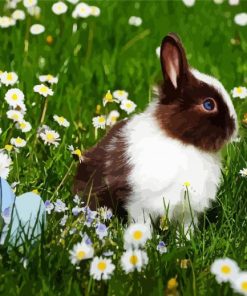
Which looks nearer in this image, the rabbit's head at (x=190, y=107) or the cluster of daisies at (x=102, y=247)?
the cluster of daisies at (x=102, y=247)

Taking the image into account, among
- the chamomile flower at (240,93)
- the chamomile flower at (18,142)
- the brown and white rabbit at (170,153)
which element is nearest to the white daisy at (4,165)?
the brown and white rabbit at (170,153)

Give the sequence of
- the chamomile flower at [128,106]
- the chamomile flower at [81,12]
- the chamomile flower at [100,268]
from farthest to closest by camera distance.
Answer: the chamomile flower at [81,12] → the chamomile flower at [128,106] → the chamomile flower at [100,268]

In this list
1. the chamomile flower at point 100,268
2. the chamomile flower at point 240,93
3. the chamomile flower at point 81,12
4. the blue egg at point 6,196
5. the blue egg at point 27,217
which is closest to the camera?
the chamomile flower at point 100,268

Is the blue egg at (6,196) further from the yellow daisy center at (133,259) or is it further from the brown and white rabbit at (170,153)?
the yellow daisy center at (133,259)

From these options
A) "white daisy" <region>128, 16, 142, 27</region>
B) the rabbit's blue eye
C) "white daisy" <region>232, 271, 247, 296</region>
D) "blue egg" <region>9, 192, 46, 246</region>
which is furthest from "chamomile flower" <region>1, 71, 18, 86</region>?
"white daisy" <region>128, 16, 142, 27</region>

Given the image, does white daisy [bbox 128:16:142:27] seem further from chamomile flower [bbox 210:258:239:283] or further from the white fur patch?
chamomile flower [bbox 210:258:239:283]

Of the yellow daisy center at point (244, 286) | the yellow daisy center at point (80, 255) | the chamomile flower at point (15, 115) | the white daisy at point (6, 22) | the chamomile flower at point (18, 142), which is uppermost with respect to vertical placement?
the white daisy at point (6, 22)
